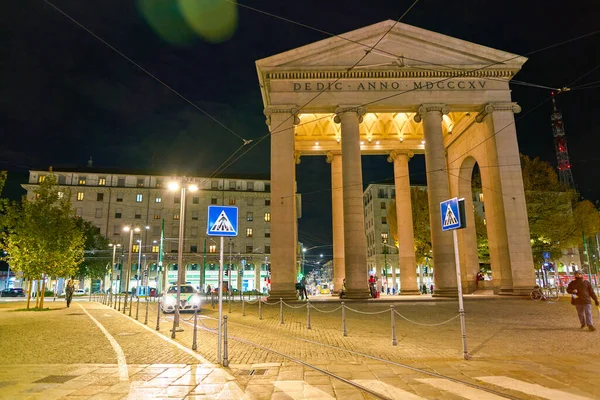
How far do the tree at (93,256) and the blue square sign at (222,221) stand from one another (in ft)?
187

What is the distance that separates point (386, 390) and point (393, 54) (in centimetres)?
2727

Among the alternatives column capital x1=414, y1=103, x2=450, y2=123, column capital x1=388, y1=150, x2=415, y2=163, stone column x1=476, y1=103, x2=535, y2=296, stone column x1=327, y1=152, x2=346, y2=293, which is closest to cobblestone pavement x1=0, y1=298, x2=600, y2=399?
stone column x1=476, y1=103, x2=535, y2=296

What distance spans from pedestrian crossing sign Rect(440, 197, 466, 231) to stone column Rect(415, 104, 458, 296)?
18.3 m

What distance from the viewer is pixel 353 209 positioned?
91.3ft

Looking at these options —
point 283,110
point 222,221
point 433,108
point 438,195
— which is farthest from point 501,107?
point 222,221

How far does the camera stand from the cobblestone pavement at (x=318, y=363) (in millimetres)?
6496

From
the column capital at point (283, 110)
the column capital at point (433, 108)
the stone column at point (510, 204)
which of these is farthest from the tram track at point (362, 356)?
the column capital at point (433, 108)

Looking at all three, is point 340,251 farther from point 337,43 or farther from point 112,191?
point 112,191

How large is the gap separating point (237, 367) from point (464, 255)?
29.0 metres

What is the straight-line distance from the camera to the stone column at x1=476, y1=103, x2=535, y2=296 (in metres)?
26.9

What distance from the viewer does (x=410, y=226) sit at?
36188 millimetres

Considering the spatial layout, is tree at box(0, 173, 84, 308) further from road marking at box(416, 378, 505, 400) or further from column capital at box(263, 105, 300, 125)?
road marking at box(416, 378, 505, 400)

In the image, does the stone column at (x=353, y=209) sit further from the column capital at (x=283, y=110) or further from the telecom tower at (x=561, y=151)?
the telecom tower at (x=561, y=151)

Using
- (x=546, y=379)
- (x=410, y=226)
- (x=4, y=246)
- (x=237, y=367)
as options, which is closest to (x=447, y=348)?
(x=546, y=379)
